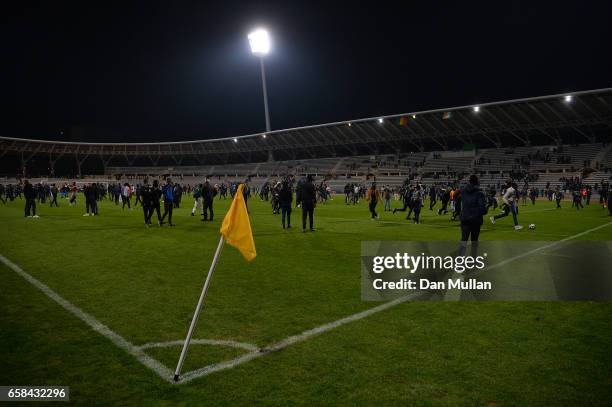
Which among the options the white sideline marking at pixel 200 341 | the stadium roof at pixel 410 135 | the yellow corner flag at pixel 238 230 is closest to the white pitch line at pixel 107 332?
the white sideline marking at pixel 200 341

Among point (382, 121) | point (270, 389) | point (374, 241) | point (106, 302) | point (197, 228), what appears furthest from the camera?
point (382, 121)

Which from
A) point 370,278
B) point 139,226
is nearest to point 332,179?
point 139,226

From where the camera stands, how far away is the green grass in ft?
11.1

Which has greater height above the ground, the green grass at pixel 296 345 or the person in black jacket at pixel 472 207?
the person in black jacket at pixel 472 207

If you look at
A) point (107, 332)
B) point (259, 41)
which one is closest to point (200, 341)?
point (107, 332)

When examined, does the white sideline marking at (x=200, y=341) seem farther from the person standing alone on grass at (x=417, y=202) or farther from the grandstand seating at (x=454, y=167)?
the grandstand seating at (x=454, y=167)

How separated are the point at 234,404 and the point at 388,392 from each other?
4.12 ft

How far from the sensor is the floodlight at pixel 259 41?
6038 cm

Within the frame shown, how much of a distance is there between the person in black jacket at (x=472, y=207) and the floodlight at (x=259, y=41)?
58367 millimetres

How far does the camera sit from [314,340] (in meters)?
4.46

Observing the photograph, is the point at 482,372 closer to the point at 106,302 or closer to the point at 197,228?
the point at 106,302

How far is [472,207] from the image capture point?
7980mm

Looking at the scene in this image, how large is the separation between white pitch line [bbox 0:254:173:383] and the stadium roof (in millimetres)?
50478

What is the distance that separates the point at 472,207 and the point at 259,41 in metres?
58.8
